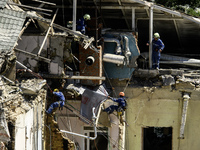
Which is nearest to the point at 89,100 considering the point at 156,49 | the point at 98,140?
the point at 98,140

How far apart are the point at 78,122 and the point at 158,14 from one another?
22.2 feet

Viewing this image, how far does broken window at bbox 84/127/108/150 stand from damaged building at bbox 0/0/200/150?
44 mm

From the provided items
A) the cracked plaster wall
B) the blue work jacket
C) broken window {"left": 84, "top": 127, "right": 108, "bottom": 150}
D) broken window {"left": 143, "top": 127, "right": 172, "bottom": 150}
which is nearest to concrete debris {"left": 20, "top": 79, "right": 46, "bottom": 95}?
the blue work jacket

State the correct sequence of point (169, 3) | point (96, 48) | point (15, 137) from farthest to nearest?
point (169, 3) < point (96, 48) < point (15, 137)

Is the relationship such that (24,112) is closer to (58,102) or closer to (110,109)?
(58,102)

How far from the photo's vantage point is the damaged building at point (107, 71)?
3456cm

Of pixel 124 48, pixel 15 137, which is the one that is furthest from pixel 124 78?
pixel 15 137

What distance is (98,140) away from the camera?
39.2m

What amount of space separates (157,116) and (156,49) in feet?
11.0

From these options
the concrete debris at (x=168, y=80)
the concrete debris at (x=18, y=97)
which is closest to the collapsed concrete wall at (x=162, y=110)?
the concrete debris at (x=168, y=80)

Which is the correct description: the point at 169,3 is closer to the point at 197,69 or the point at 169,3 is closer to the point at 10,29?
the point at 197,69

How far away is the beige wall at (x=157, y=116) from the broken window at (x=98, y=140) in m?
1.19

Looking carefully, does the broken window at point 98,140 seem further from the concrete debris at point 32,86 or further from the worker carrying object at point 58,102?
the concrete debris at point 32,86

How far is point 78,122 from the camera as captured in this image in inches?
1491
